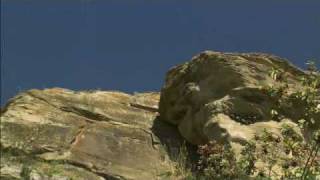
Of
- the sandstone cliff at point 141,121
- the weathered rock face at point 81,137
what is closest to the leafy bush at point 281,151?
the sandstone cliff at point 141,121

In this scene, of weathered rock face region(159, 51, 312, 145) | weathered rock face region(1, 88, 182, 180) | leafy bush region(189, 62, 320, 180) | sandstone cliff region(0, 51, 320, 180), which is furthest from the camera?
weathered rock face region(159, 51, 312, 145)

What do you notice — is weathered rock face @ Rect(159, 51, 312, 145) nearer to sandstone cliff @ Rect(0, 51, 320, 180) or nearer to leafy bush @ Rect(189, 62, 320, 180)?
sandstone cliff @ Rect(0, 51, 320, 180)

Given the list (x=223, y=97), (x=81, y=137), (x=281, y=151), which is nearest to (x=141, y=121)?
A: (x=223, y=97)

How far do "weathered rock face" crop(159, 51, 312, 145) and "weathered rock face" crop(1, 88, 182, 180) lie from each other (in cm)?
67

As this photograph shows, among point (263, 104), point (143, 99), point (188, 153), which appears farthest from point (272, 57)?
point (143, 99)

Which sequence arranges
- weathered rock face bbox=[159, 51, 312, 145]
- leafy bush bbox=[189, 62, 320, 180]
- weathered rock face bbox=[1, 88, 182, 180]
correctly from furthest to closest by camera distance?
1. weathered rock face bbox=[159, 51, 312, 145]
2. weathered rock face bbox=[1, 88, 182, 180]
3. leafy bush bbox=[189, 62, 320, 180]

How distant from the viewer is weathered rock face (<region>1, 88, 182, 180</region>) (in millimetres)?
12289

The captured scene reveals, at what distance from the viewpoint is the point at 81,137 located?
566 inches

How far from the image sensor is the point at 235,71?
15.4m

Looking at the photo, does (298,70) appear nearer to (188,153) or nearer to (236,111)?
(236,111)

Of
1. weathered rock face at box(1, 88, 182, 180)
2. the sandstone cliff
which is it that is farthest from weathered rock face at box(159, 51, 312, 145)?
weathered rock face at box(1, 88, 182, 180)

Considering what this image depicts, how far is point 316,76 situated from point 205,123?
495 centimetres

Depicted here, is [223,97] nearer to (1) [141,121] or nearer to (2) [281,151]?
(1) [141,121]

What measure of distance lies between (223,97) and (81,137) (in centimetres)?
312
